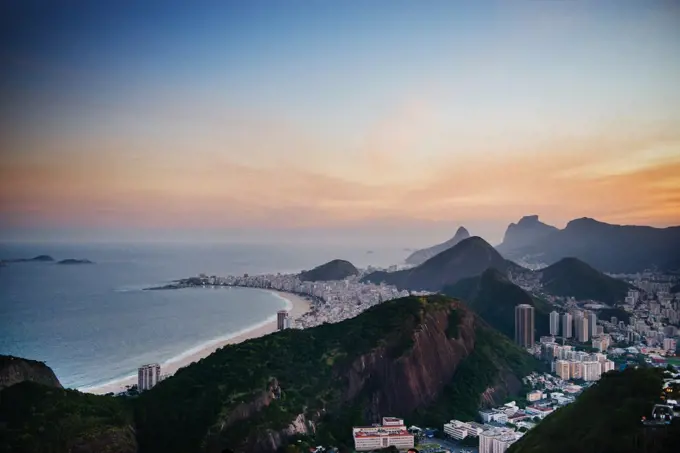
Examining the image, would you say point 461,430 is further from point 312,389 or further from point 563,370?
Result: point 563,370

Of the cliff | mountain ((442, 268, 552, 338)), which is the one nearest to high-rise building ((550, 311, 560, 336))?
mountain ((442, 268, 552, 338))

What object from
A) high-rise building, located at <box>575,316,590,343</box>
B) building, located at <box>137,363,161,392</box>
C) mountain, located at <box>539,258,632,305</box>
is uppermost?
mountain, located at <box>539,258,632,305</box>

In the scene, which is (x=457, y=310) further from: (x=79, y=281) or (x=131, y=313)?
(x=79, y=281)

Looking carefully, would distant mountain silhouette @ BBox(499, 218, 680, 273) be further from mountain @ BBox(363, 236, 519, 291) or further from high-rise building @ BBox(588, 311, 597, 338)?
mountain @ BBox(363, 236, 519, 291)

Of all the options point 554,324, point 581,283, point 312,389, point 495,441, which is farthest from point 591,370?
point 581,283

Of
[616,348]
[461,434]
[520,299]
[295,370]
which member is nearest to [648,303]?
[616,348]

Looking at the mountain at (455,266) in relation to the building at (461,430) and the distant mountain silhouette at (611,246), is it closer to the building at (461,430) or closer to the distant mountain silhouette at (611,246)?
the distant mountain silhouette at (611,246)

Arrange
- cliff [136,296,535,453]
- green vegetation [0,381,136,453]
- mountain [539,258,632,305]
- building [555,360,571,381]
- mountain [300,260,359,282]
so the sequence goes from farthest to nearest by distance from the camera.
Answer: mountain [300,260,359,282] < mountain [539,258,632,305] < building [555,360,571,381] < cliff [136,296,535,453] < green vegetation [0,381,136,453]
